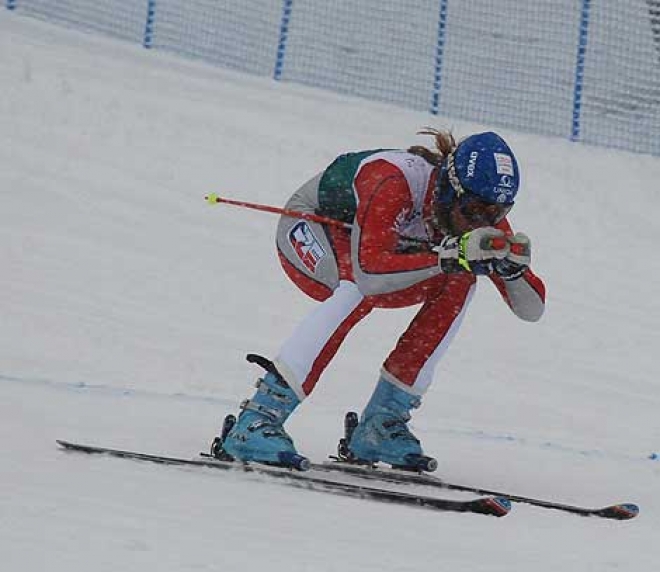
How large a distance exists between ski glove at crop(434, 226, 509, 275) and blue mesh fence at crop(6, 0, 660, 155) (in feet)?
34.9

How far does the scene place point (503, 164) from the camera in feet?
13.5

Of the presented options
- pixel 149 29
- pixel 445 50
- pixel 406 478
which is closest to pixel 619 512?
pixel 406 478

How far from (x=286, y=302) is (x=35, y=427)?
4689mm

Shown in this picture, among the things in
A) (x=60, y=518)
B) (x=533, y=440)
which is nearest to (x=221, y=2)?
(x=533, y=440)

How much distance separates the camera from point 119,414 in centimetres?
527

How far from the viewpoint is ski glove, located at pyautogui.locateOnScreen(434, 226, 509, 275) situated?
3896mm

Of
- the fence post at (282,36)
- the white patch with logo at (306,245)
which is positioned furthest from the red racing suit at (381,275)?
the fence post at (282,36)

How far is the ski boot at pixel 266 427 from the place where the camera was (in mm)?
4109

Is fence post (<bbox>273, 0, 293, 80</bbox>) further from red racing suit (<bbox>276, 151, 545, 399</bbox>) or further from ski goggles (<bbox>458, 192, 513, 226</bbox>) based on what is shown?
ski goggles (<bbox>458, 192, 513, 226</bbox>)

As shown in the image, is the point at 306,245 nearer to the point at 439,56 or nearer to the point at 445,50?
the point at 439,56

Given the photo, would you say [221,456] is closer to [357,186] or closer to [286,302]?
[357,186]

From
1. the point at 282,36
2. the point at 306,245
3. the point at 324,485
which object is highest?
the point at 282,36

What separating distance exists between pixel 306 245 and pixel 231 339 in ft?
12.5

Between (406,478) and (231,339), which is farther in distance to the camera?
(231,339)
